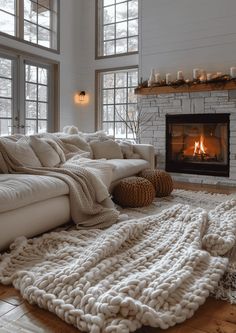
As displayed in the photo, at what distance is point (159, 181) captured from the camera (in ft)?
12.1

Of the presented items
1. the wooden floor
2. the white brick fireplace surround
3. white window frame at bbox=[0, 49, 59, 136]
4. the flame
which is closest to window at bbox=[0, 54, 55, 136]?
white window frame at bbox=[0, 49, 59, 136]

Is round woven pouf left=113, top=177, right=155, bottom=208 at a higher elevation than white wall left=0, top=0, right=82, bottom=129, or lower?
lower

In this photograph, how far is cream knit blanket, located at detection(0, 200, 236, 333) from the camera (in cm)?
134

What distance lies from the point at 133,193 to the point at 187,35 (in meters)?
3.24

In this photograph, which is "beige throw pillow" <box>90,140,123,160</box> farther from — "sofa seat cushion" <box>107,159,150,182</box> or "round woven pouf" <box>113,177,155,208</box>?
"round woven pouf" <box>113,177,155,208</box>

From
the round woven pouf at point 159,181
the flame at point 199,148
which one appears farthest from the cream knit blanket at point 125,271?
the flame at point 199,148

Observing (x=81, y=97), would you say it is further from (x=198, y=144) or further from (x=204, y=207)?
(x=204, y=207)

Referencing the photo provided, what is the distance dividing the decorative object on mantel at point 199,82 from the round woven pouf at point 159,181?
1.89 meters

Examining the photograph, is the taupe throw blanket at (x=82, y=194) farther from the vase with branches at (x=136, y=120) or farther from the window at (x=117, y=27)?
the window at (x=117, y=27)

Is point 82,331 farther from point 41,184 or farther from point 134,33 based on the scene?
point 134,33

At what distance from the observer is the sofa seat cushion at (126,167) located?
345 centimetres

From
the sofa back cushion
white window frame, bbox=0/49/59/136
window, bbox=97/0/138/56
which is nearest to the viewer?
the sofa back cushion

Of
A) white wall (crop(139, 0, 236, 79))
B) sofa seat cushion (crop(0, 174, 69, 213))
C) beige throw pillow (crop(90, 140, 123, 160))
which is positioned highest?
white wall (crop(139, 0, 236, 79))

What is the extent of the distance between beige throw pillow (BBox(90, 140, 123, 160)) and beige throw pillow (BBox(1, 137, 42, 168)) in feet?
3.84
